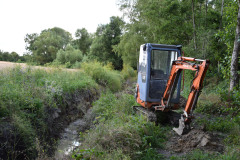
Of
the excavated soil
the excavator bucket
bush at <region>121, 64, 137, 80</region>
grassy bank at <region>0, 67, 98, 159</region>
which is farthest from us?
bush at <region>121, 64, 137, 80</region>

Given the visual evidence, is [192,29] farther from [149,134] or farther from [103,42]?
[103,42]

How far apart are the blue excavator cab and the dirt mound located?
1.69 meters

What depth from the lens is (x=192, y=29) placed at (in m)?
13.1

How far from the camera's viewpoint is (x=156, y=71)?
6770 millimetres

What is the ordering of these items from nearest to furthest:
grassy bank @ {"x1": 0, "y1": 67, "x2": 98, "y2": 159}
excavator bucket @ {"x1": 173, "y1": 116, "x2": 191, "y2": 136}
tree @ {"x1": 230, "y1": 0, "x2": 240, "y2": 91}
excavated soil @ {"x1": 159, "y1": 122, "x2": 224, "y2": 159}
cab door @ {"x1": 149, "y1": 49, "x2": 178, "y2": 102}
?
excavated soil @ {"x1": 159, "y1": 122, "x2": 224, "y2": 159} < grassy bank @ {"x1": 0, "y1": 67, "x2": 98, "y2": 159} < excavator bucket @ {"x1": 173, "y1": 116, "x2": 191, "y2": 136} < cab door @ {"x1": 149, "y1": 49, "x2": 178, "y2": 102} < tree @ {"x1": 230, "y1": 0, "x2": 240, "y2": 91}

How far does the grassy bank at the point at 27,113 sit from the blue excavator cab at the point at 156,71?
3.34m

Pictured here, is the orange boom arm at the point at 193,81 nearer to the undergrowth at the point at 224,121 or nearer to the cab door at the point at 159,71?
the cab door at the point at 159,71

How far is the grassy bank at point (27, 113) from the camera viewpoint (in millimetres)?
5082

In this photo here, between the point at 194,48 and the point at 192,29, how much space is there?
5.94 feet

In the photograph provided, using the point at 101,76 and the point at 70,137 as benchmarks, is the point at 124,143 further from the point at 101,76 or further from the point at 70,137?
the point at 101,76

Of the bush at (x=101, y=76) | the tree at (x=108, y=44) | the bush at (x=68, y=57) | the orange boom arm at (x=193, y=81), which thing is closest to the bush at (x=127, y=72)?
the tree at (x=108, y=44)

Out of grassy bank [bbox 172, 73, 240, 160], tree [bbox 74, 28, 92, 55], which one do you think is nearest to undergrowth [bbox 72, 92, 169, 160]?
grassy bank [bbox 172, 73, 240, 160]

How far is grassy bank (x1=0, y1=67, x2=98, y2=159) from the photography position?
5082 mm

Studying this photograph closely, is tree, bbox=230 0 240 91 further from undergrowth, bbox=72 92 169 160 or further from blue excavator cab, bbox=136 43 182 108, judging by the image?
undergrowth, bbox=72 92 169 160
